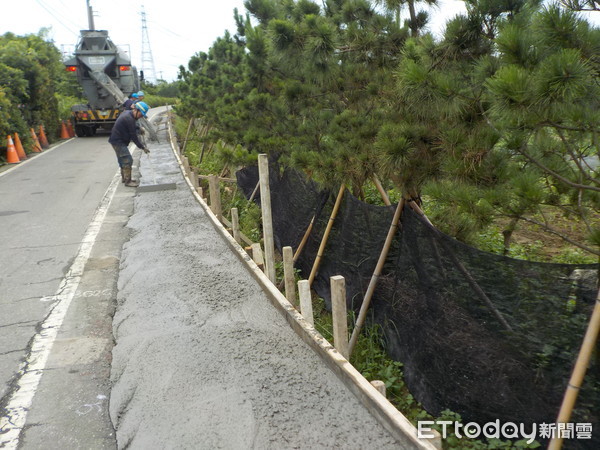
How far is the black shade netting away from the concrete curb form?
0.61m

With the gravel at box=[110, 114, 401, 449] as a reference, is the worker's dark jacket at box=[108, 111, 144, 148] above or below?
above

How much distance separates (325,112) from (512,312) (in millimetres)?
3609

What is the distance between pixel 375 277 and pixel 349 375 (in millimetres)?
1166

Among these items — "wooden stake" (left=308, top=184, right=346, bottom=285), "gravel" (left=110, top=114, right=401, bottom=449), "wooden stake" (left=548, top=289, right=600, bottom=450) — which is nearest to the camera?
"wooden stake" (left=548, top=289, right=600, bottom=450)

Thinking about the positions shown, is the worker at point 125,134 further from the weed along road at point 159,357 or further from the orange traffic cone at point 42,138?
the orange traffic cone at point 42,138

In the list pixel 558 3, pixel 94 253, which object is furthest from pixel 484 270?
pixel 94 253

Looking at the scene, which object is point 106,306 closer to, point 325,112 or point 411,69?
point 325,112

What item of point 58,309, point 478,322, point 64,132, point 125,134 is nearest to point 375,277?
point 478,322

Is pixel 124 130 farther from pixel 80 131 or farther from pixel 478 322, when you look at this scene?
pixel 80 131

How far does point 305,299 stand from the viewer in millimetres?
4801

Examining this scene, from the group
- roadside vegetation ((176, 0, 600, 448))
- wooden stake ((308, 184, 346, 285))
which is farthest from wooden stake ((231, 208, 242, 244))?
wooden stake ((308, 184, 346, 285))

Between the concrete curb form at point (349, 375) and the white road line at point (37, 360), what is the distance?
2.26 metres

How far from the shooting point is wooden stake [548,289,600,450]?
9.18ft

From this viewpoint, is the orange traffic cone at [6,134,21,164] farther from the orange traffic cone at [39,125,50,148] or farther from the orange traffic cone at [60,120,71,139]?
the orange traffic cone at [60,120,71,139]
